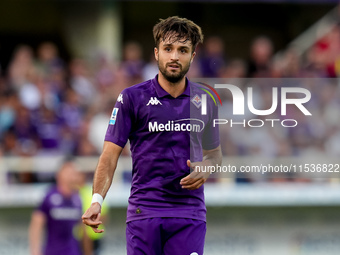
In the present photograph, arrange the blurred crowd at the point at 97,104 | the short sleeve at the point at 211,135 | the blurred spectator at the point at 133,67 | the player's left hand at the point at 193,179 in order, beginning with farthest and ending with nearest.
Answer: the blurred spectator at the point at 133,67, the blurred crowd at the point at 97,104, the short sleeve at the point at 211,135, the player's left hand at the point at 193,179

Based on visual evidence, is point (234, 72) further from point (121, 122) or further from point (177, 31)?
point (121, 122)


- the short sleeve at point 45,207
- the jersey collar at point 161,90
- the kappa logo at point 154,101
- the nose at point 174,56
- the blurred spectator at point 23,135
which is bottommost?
the short sleeve at point 45,207

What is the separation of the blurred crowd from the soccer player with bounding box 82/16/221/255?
19.4 feet

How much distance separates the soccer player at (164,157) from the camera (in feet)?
17.7

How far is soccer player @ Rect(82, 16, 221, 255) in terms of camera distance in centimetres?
539

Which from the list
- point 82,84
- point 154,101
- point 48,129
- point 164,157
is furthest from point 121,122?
point 82,84

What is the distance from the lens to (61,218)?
33.5 ft

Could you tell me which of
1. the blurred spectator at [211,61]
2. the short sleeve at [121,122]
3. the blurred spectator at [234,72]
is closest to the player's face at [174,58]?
the short sleeve at [121,122]

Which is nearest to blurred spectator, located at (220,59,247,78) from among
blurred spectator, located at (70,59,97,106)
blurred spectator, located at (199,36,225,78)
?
blurred spectator, located at (199,36,225,78)

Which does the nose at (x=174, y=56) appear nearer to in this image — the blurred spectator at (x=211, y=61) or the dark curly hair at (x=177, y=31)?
the dark curly hair at (x=177, y=31)

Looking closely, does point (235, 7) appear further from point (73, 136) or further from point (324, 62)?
point (73, 136)

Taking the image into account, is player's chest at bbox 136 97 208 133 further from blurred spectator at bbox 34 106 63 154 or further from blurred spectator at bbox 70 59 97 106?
blurred spectator at bbox 70 59 97 106

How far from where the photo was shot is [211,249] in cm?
1368

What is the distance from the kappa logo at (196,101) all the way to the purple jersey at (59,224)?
503cm
